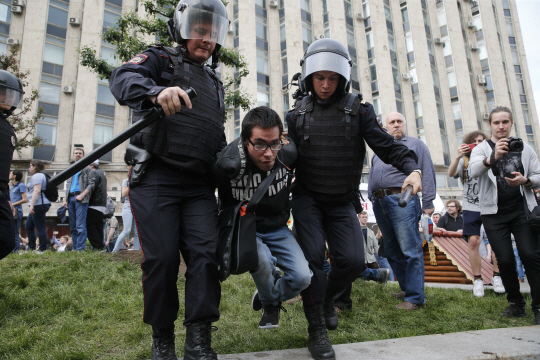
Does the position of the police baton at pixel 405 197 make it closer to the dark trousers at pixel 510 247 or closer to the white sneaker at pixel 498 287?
the dark trousers at pixel 510 247

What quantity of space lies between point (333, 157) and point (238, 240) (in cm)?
114

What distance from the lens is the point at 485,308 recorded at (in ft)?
13.3

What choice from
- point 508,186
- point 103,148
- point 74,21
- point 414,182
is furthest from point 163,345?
point 74,21

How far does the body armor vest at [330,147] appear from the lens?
3.07 metres

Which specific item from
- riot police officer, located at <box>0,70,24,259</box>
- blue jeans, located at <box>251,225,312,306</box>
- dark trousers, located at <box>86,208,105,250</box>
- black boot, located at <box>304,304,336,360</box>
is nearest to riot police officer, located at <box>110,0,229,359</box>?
blue jeans, located at <box>251,225,312,306</box>

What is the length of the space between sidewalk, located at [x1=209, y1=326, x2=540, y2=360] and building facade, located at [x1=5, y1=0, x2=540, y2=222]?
18108 mm

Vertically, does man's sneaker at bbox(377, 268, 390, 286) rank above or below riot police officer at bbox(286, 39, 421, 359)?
below

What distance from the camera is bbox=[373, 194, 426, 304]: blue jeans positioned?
158 inches

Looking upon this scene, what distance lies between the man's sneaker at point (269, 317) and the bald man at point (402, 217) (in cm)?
163

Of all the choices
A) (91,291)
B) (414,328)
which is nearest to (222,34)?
(414,328)

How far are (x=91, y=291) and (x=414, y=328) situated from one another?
11.5 feet

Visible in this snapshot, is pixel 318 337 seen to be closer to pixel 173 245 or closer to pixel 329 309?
pixel 329 309

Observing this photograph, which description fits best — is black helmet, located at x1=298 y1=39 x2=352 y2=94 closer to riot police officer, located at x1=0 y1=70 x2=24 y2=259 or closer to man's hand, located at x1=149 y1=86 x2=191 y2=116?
man's hand, located at x1=149 y1=86 x2=191 y2=116

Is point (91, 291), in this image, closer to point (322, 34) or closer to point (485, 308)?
point (485, 308)
